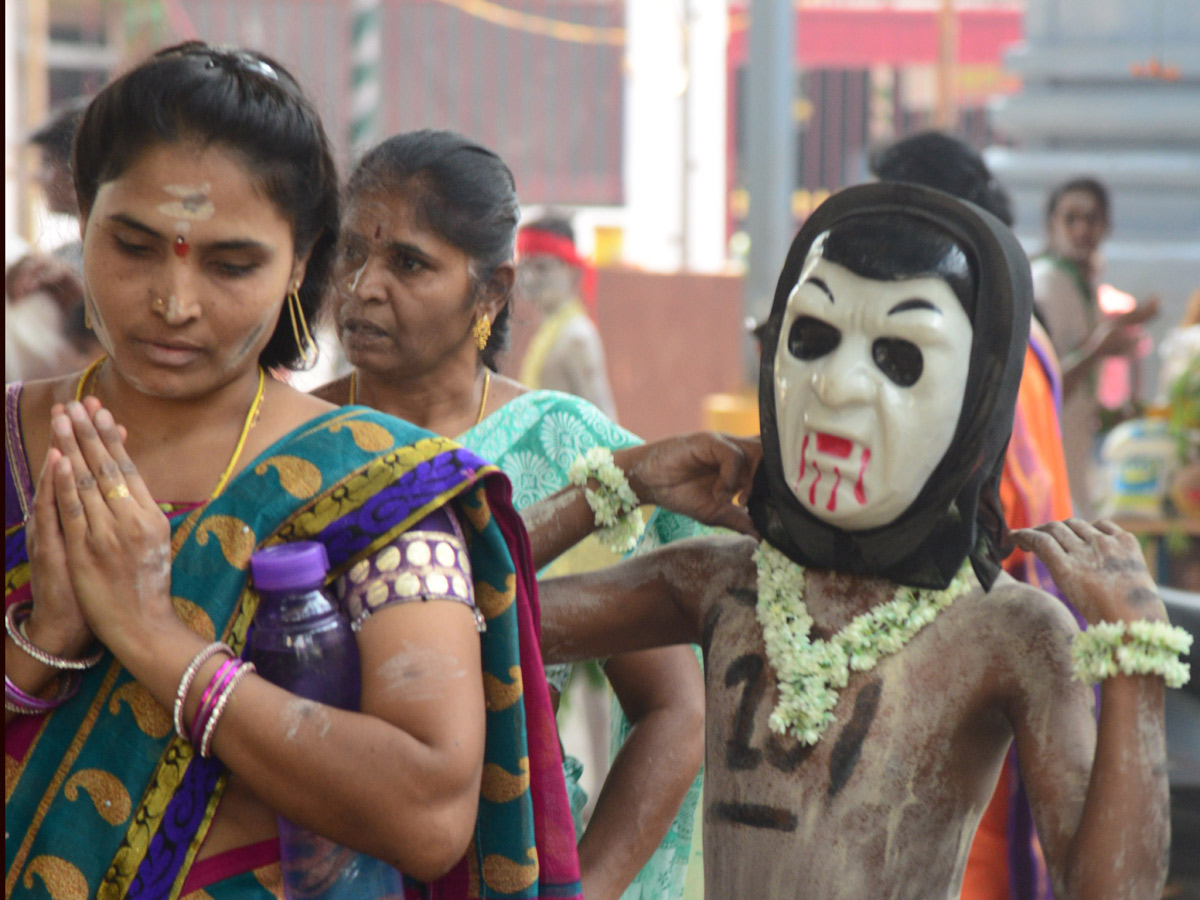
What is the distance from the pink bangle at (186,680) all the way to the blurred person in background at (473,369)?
755mm

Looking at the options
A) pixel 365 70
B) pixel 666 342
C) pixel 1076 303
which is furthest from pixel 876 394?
pixel 365 70

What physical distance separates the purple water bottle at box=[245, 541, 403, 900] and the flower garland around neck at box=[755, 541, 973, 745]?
55 centimetres

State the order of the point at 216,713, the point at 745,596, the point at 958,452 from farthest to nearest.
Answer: the point at 745,596 → the point at 958,452 → the point at 216,713

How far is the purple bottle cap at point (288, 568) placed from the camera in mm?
1232

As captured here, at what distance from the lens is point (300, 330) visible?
150cm

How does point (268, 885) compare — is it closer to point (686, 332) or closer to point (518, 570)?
point (518, 570)

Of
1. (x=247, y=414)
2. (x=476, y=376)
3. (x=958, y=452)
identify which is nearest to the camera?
(x=247, y=414)

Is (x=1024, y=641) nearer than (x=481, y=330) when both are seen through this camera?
Yes

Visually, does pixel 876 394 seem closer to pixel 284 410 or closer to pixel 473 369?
pixel 284 410

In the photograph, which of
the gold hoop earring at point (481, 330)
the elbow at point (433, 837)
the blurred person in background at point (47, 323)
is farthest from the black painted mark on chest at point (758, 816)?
the blurred person in background at point (47, 323)

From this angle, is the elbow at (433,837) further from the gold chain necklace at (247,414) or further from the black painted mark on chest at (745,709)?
the black painted mark on chest at (745,709)

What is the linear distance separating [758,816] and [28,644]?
81 centimetres

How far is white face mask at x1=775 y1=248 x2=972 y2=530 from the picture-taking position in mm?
1578

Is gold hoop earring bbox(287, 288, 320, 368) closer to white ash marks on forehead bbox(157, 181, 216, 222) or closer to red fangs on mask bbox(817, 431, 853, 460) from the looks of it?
white ash marks on forehead bbox(157, 181, 216, 222)
